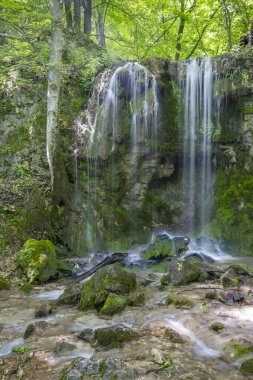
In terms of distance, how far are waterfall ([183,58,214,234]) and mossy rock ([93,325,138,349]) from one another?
6629 mm

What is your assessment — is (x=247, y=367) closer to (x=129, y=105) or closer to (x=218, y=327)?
(x=218, y=327)

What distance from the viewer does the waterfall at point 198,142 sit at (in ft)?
32.7

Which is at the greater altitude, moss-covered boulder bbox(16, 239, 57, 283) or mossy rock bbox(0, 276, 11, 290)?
moss-covered boulder bbox(16, 239, 57, 283)

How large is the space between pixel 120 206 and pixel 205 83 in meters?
4.51

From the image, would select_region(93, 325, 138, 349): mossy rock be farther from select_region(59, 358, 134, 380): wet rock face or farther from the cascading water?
the cascading water

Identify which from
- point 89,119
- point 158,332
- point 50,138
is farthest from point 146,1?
point 158,332

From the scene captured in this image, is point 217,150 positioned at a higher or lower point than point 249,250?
higher

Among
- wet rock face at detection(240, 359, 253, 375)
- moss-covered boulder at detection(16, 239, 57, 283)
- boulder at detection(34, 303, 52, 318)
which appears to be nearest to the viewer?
wet rock face at detection(240, 359, 253, 375)

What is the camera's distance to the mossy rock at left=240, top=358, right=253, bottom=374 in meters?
3.10

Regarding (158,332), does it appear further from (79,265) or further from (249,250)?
(249,250)

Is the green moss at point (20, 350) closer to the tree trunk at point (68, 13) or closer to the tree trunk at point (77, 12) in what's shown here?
the tree trunk at point (77, 12)

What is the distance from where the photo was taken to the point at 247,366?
312 centimetres

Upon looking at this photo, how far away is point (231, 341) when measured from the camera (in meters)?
3.70

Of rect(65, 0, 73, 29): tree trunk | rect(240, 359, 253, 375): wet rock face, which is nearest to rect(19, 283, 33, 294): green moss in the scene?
rect(240, 359, 253, 375): wet rock face
